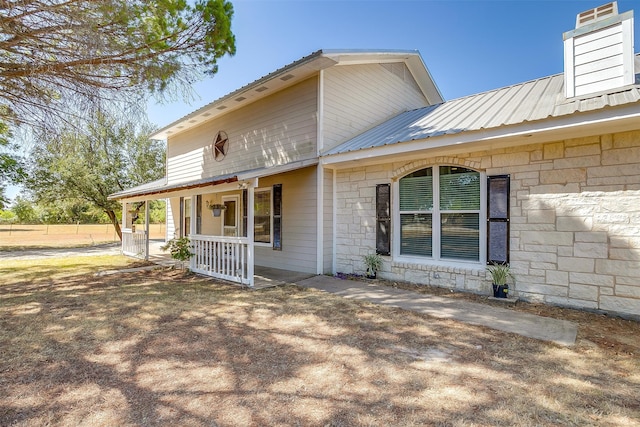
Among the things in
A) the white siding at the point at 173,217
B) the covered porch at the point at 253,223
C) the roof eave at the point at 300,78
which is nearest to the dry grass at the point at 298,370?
the covered porch at the point at 253,223

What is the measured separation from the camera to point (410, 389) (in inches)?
106

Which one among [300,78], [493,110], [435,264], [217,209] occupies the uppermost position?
[300,78]

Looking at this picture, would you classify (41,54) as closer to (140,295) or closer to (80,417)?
(140,295)

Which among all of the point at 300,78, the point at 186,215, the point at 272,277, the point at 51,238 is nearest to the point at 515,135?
the point at 300,78

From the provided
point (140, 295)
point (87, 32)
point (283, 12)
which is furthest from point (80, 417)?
point (283, 12)

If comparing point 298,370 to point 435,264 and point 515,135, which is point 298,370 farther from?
point 515,135

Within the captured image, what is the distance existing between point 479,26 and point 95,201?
19.1m

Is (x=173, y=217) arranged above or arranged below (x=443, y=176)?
below

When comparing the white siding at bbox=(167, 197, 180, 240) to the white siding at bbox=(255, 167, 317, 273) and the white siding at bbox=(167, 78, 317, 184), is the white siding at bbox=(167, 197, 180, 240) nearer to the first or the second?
the white siding at bbox=(167, 78, 317, 184)

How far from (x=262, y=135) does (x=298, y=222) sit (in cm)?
290

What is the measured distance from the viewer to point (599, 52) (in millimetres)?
4859

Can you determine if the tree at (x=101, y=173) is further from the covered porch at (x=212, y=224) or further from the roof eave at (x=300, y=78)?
the roof eave at (x=300, y=78)

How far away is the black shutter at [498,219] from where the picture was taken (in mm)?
5340

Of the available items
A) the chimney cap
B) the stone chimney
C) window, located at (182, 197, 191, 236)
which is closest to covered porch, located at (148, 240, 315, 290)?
window, located at (182, 197, 191, 236)
